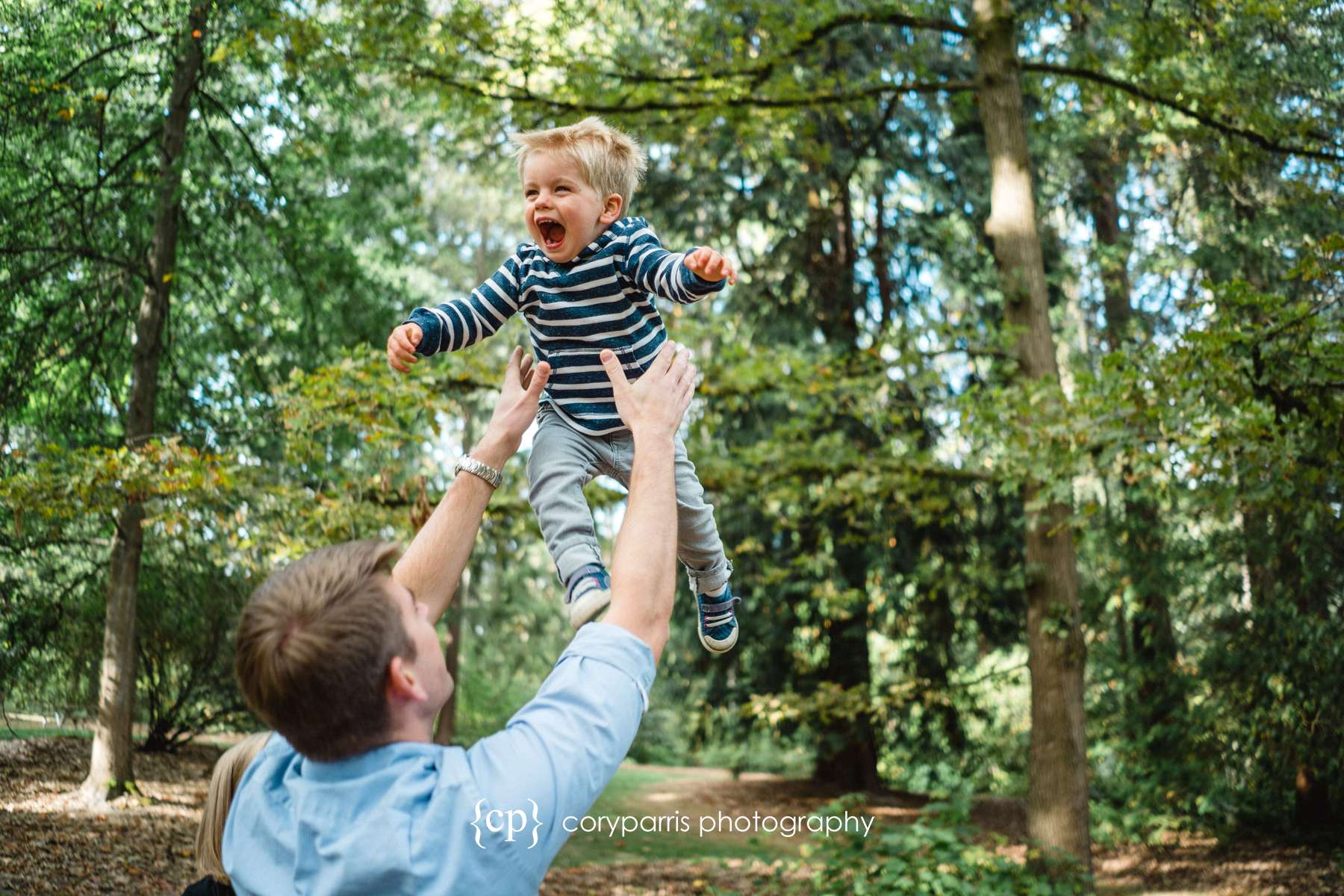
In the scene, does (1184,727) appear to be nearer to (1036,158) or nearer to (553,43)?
(1036,158)

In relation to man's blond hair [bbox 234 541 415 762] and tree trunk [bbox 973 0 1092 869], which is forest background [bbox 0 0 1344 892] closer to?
tree trunk [bbox 973 0 1092 869]

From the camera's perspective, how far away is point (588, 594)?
1.96 m

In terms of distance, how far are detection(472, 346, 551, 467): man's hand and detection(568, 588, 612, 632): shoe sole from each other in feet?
1.08

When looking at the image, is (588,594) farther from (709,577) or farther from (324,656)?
(324,656)

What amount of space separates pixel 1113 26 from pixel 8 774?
717 centimetres

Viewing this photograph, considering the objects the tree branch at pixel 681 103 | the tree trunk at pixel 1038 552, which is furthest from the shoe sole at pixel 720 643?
the tree branch at pixel 681 103

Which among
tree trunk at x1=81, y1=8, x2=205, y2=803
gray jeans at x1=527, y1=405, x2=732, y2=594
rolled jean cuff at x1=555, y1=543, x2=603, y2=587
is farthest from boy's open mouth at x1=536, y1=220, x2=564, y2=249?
tree trunk at x1=81, y1=8, x2=205, y2=803

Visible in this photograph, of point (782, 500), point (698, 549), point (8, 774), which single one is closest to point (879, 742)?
point (782, 500)

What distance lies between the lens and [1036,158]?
10852 mm

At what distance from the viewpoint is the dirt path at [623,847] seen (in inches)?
178

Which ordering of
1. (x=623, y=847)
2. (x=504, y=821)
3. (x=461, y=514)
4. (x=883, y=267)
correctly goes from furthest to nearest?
(x=883, y=267), (x=623, y=847), (x=461, y=514), (x=504, y=821)

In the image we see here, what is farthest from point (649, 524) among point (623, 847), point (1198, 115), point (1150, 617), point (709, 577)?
point (1150, 617)

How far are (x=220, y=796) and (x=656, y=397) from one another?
125 centimetres

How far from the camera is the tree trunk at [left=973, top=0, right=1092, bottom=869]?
6316 millimetres
